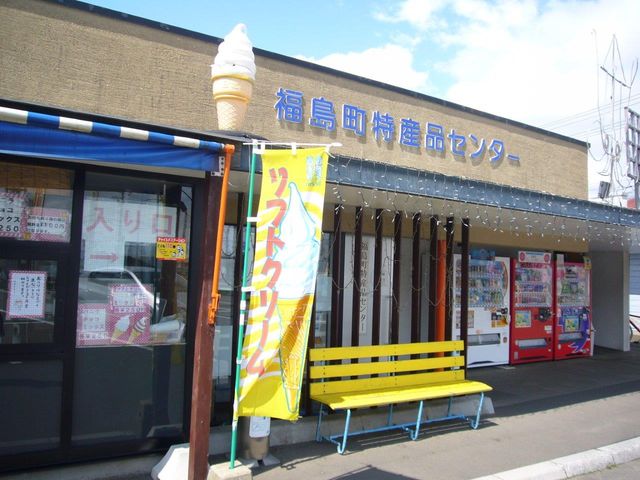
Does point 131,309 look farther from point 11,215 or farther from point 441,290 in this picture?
point 441,290

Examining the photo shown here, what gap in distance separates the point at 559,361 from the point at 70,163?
10.1m

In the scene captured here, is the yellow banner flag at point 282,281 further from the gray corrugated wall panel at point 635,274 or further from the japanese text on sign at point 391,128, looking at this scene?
the gray corrugated wall panel at point 635,274

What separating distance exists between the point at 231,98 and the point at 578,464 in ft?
15.7

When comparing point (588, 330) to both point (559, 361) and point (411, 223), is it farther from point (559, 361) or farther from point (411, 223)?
point (411, 223)

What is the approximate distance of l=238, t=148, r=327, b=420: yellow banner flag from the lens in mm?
4207

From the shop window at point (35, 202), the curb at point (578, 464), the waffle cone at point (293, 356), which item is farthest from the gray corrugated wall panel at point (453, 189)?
the curb at point (578, 464)

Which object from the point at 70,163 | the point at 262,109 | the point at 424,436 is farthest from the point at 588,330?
the point at 70,163

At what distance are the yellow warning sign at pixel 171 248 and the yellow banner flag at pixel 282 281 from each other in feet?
4.10

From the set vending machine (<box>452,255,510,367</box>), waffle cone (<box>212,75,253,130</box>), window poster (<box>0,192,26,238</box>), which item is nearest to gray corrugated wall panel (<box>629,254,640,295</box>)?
vending machine (<box>452,255,510,367</box>)

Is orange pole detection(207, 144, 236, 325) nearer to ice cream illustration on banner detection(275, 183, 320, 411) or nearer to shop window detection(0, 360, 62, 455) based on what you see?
ice cream illustration on banner detection(275, 183, 320, 411)

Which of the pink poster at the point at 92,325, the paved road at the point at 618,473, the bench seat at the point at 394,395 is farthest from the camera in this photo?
the bench seat at the point at 394,395

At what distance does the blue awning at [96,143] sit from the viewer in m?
3.71

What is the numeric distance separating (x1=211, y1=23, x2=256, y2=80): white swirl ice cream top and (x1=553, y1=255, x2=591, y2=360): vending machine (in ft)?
29.3

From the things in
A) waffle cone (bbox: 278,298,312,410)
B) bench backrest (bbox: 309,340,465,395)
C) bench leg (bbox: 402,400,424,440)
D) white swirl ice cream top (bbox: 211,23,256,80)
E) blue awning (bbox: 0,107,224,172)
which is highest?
white swirl ice cream top (bbox: 211,23,256,80)
